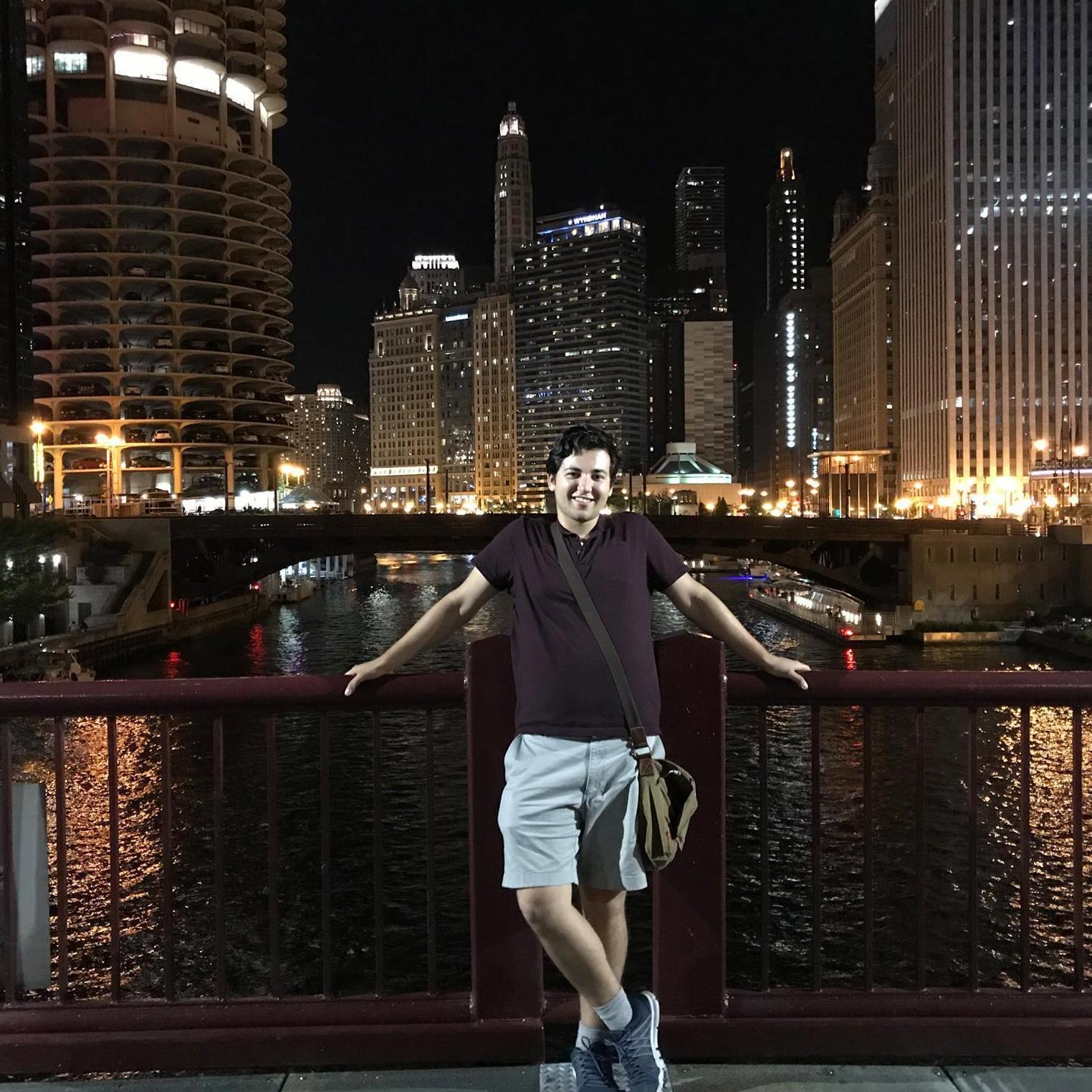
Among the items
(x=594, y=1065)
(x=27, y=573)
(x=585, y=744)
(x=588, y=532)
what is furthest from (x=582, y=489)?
(x=27, y=573)

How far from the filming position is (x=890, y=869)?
22.9m

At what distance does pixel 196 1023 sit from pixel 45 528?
175ft

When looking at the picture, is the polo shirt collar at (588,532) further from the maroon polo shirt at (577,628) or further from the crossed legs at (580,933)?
the crossed legs at (580,933)

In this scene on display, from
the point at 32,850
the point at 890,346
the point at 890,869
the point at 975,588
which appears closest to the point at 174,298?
the point at 975,588

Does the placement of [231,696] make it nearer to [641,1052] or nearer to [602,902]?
[602,902]

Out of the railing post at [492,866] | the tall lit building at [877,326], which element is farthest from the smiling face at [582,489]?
the tall lit building at [877,326]

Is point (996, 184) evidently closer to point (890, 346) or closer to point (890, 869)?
point (890, 346)

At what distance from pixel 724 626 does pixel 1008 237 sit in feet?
493

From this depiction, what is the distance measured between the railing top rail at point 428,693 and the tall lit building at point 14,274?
6489 cm

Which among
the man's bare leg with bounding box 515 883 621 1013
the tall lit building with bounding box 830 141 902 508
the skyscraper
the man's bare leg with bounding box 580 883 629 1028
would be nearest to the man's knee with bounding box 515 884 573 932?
the man's bare leg with bounding box 515 883 621 1013

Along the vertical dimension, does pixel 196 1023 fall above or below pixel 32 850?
below

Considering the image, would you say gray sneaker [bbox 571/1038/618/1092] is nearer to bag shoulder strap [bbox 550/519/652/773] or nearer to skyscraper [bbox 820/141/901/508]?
bag shoulder strap [bbox 550/519/652/773]

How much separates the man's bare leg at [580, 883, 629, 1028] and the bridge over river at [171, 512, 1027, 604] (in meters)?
55.9

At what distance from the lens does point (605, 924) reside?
4328 mm
